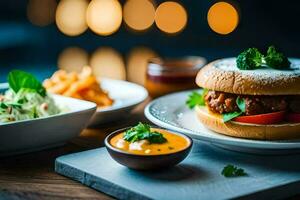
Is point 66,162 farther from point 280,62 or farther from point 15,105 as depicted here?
point 280,62

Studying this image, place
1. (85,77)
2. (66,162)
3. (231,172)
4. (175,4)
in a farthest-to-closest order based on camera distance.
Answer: (175,4) → (85,77) → (66,162) → (231,172)

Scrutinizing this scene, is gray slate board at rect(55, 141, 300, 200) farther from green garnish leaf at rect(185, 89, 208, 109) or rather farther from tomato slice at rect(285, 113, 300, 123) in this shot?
green garnish leaf at rect(185, 89, 208, 109)

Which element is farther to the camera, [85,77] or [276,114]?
[85,77]

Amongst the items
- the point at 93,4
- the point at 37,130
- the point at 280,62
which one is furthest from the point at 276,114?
the point at 93,4

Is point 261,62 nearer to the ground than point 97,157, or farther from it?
farther from it

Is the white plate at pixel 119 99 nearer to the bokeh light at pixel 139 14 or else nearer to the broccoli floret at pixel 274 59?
the broccoli floret at pixel 274 59

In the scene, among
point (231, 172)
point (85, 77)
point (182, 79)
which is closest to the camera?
point (231, 172)

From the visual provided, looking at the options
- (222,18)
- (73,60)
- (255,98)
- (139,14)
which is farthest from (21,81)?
(139,14)
